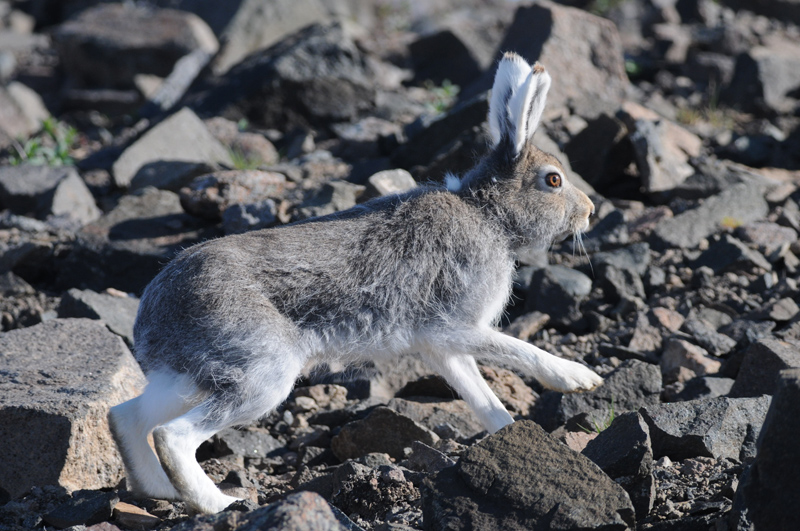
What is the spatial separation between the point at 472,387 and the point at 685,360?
2036 mm

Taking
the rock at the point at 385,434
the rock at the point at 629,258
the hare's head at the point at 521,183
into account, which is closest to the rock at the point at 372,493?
the rock at the point at 385,434

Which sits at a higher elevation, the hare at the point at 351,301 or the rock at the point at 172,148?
the hare at the point at 351,301

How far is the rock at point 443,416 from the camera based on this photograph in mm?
6492

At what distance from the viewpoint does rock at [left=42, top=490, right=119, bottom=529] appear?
4855mm

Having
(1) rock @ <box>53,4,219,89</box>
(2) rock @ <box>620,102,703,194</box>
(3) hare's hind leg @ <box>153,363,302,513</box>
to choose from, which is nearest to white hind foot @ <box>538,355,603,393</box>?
(3) hare's hind leg @ <box>153,363,302,513</box>

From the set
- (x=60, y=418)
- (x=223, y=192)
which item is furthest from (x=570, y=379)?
(x=223, y=192)

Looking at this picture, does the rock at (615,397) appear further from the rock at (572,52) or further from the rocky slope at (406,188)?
the rock at (572,52)

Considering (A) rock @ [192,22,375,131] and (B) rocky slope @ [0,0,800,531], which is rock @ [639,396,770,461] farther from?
(A) rock @ [192,22,375,131]

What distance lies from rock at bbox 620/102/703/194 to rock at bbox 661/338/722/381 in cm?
336

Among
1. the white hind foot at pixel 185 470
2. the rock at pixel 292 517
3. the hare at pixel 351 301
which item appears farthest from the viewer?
the hare at pixel 351 301

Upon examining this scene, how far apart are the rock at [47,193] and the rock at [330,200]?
3300mm

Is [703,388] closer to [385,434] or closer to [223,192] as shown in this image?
[385,434]

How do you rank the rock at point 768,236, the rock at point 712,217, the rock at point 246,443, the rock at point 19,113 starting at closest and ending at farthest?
1. the rock at point 246,443
2. the rock at point 768,236
3. the rock at point 712,217
4. the rock at point 19,113

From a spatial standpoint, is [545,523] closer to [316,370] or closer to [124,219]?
[316,370]
